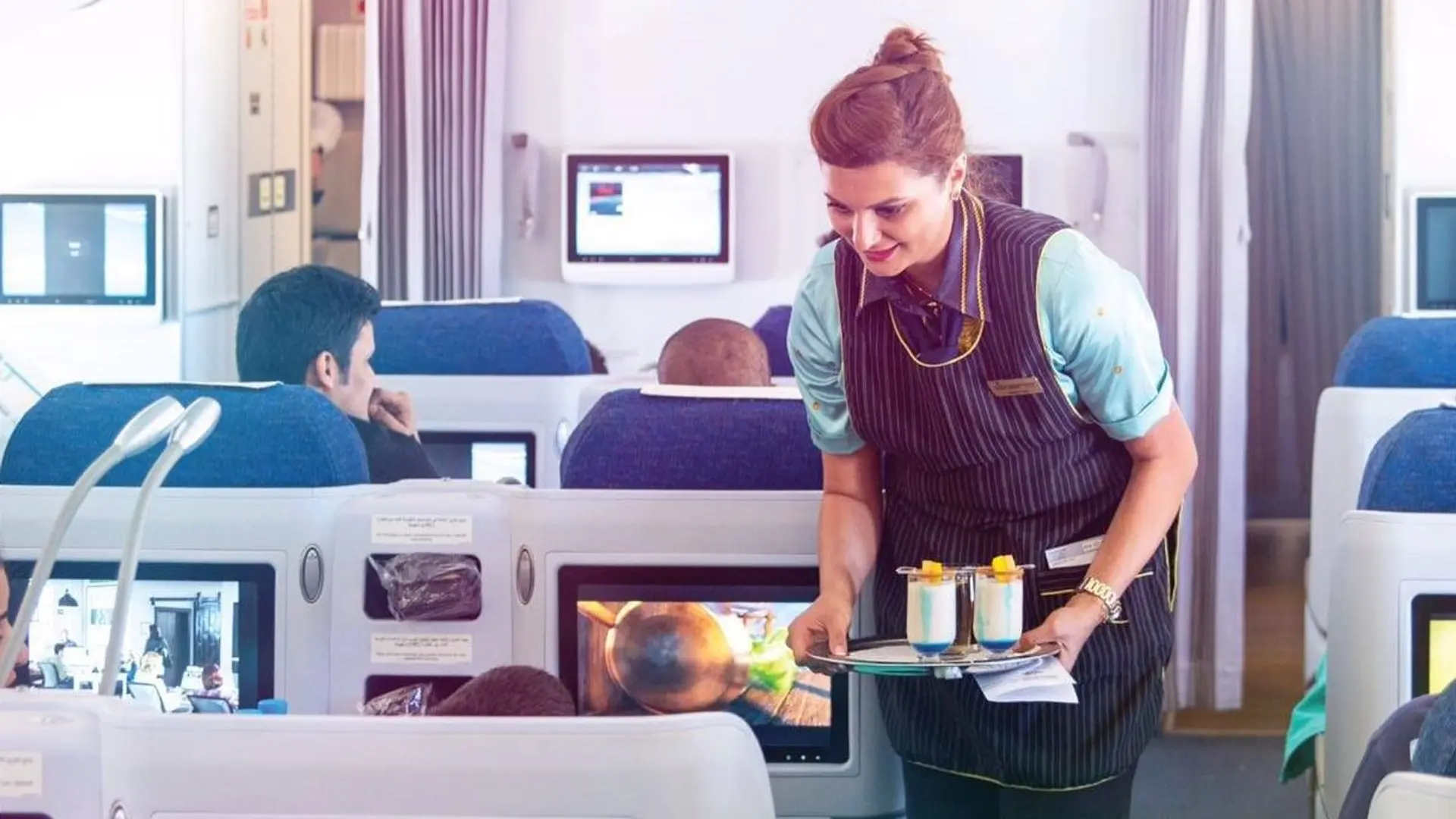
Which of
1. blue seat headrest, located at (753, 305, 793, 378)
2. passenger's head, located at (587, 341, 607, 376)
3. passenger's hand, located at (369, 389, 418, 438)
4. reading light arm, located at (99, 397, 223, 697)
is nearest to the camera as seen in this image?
reading light arm, located at (99, 397, 223, 697)

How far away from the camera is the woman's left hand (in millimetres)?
2195

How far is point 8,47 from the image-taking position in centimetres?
620

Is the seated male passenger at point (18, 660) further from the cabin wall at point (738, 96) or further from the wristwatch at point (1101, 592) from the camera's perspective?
the cabin wall at point (738, 96)

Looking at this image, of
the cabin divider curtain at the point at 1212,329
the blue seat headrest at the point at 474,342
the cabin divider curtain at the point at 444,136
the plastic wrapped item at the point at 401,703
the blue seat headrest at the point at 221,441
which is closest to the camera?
the plastic wrapped item at the point at 401,703

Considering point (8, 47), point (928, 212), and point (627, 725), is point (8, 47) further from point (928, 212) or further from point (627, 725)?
point (627, 725)

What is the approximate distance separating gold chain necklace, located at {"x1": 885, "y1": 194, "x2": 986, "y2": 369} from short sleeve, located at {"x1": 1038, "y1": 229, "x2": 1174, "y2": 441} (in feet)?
0.22

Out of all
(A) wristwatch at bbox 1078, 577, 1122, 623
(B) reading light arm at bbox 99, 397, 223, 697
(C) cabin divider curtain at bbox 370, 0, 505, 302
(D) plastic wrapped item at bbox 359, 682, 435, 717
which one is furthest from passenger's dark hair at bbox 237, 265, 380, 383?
(C) cabin divider curtain at bbox 370, 0, 505, 302

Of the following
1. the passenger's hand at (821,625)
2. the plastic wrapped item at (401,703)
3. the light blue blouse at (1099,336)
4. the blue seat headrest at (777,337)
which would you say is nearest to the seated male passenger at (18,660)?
the plastic wrapped item at (401,703)

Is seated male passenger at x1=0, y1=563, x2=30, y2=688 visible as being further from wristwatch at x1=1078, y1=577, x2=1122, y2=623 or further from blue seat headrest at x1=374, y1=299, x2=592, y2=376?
blue seat headrest at x1=374, y1=299, x2=592, y2=376

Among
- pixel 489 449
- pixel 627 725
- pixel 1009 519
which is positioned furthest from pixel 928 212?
pixel 489 449

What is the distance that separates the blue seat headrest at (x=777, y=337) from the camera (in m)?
5.07

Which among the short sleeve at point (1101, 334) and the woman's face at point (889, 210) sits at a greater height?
the woman's face at point (889, 210)

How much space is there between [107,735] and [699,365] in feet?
7.41

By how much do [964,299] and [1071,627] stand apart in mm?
377
